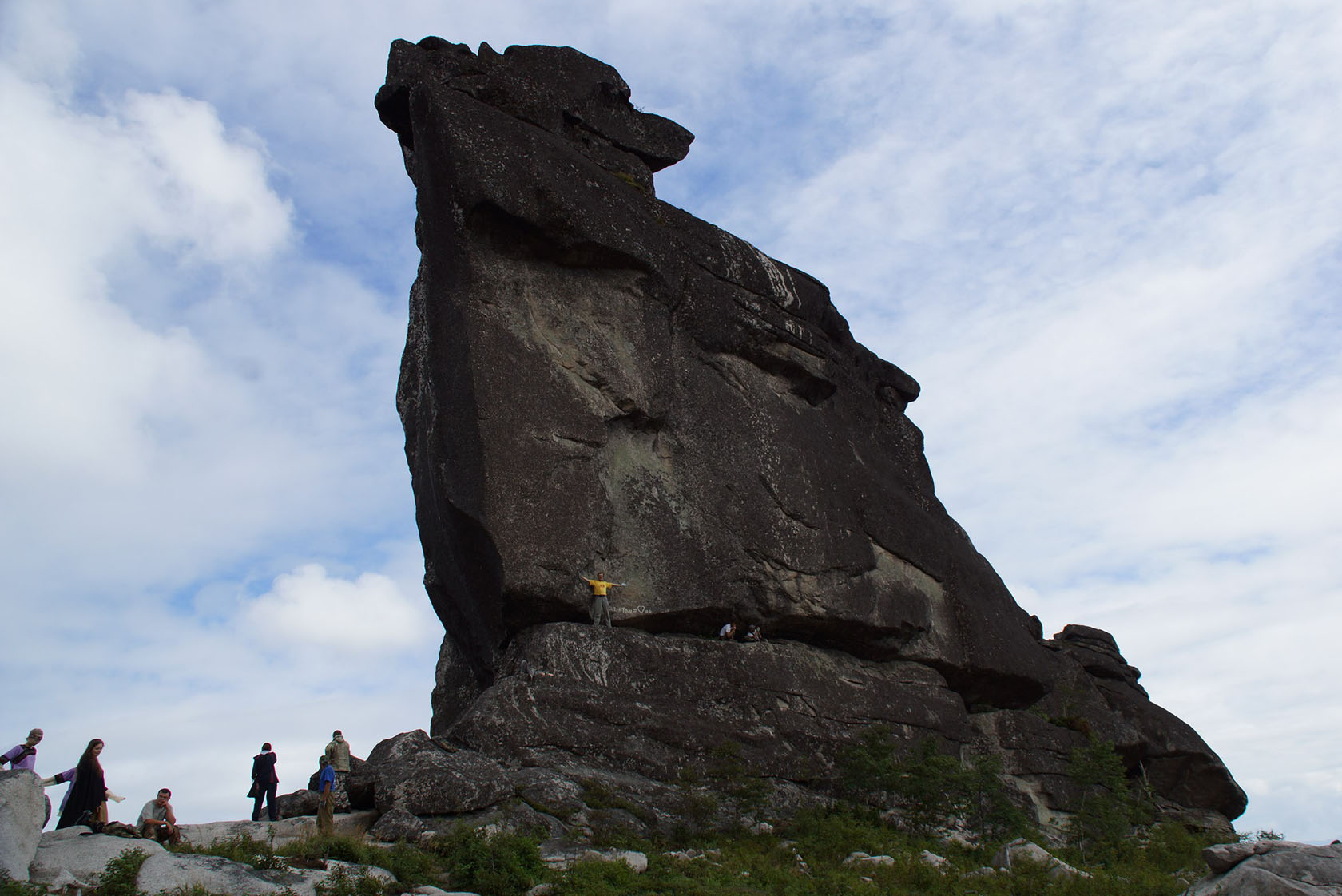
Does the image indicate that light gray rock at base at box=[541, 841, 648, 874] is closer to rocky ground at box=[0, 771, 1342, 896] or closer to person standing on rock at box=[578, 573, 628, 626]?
rocky ground at box=[0, 771, 1342, 896]

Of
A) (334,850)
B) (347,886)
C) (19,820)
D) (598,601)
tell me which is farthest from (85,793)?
(598,601)

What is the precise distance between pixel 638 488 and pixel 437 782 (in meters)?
7.07

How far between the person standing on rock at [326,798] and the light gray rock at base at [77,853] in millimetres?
2695

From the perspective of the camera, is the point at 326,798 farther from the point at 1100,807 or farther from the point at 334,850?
the point at 1100,807

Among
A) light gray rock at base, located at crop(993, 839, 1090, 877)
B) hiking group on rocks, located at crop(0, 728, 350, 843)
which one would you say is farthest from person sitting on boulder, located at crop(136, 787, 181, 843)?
light gray rock at base, located at crop(993, 839, 1090, 877)

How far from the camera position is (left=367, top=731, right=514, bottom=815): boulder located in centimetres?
1505

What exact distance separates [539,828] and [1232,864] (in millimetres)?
7950

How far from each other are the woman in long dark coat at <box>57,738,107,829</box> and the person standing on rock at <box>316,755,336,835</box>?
2488 mm

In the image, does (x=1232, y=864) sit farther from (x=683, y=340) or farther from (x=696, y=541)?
(x=683, y=340)

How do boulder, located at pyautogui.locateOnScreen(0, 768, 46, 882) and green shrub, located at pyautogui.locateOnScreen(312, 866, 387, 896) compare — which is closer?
boulder, located at pyautogui.locateOnScreen(0, 768, 46, 882)

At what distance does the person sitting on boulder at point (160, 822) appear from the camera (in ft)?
40.8

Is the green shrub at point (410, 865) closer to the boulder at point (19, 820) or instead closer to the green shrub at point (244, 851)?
the green shrub at point (244, 851)

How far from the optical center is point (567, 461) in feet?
65.3

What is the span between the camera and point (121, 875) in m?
10.6
